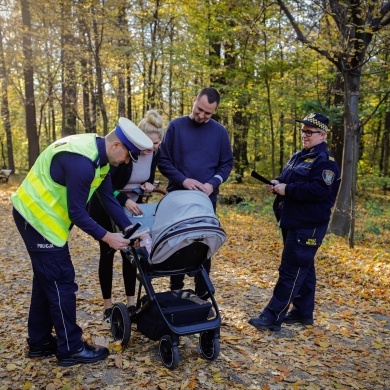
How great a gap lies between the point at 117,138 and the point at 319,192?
208 cm

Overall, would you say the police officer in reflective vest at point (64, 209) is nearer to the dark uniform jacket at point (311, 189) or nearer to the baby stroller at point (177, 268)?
the baby stroller at point (177, 268)

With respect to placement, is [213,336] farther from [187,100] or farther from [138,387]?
[187,100]

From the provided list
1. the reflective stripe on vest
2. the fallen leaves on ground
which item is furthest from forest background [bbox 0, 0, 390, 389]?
the reflective stripe on vest

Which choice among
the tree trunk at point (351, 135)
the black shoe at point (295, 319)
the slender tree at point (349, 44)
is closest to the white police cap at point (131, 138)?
the black shoe at point (295, 319)

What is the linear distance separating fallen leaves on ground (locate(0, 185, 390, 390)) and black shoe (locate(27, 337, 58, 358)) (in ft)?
0.20

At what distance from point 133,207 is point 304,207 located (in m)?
1.74

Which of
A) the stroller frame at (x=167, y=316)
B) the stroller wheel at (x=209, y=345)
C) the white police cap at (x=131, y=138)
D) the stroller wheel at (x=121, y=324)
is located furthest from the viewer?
the stroller wheel at (x=121, y=324)

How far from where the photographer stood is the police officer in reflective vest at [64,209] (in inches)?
121

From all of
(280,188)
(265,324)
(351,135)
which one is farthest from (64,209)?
(351,135)

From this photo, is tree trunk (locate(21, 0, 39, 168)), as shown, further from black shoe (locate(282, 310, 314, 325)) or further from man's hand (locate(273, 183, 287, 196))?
black shoe (locate(282, 310, 314, 325))

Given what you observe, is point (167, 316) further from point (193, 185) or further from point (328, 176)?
point (328, 176)

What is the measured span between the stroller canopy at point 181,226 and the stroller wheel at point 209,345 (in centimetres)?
74

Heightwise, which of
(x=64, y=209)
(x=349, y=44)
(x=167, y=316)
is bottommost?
(x=167, y=316)

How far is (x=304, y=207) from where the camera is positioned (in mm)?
4262
